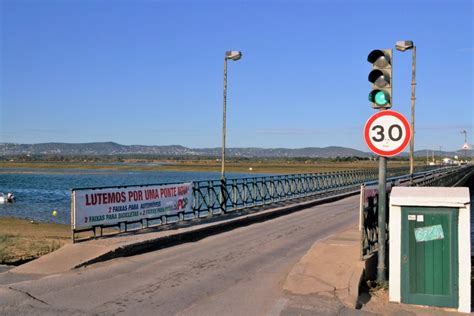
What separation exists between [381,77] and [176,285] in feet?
15.1

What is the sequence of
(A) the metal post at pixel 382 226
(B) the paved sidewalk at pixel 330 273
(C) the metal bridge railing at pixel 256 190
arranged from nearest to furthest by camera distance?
1. (B) the paved sidewalk at pixel 330 273
2. (A) the metal post at pixel 382 226
3. (C) the metal bridge railing at pixel 256 190

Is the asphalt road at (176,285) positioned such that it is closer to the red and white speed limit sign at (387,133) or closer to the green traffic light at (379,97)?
the red and white speed limit sign at (387,133)

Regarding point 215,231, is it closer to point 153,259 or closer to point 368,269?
point 153,259

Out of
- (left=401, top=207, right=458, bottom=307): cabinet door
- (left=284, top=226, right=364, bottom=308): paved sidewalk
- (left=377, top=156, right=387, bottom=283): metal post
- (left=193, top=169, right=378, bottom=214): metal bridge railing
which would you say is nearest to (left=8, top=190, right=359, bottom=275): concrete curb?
(left=193, top=169, right=378, bottom=214): metal bridge railing

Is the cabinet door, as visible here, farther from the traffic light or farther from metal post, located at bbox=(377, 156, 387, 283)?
the traffic light

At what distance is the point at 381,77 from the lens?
29.1ft

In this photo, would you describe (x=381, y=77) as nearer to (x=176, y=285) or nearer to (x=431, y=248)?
(x=431, y=248)

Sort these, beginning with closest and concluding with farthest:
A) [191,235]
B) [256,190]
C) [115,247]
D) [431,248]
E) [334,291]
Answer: [431,248] < [334,291] < [115,247] < [191,235] < [256,190]

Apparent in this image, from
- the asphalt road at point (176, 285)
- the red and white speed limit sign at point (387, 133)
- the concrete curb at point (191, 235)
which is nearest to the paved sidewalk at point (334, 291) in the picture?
the asphalt road at point (176, 285)

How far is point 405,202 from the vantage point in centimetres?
778

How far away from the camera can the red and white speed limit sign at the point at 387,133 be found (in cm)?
848

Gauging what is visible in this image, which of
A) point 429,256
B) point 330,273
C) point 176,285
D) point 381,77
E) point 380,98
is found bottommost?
point 176,285

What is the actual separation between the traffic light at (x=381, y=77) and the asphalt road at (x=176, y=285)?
3.31 m

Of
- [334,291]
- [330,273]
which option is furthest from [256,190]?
[334,291]
